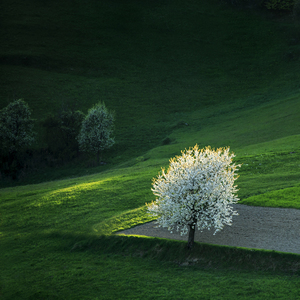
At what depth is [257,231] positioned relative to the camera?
2434cm

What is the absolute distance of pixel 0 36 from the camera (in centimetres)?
12119

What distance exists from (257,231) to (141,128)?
204 feet

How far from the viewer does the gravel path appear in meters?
22.2

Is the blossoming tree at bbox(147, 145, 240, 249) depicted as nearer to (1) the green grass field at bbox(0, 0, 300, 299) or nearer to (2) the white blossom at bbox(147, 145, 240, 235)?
(2) the white blossom at bbox(147, 145, 240, 235)

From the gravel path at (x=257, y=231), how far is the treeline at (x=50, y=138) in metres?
45.1

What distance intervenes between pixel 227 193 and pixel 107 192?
756 inches

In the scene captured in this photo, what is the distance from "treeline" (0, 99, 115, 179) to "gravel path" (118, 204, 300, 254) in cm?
4506

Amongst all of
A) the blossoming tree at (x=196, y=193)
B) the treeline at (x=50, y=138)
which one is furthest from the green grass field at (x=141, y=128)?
the treeline at (x=50, y=138)

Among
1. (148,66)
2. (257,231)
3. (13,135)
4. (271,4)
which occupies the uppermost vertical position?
(271,4)

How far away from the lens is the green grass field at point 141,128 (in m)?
21.6

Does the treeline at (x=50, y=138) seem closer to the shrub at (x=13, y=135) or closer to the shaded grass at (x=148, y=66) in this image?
the shrub at (x=13, y=135)

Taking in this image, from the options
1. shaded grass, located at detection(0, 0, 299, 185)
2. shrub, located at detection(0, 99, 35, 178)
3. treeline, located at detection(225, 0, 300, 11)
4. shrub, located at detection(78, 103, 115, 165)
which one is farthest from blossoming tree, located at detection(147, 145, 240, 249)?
treeline, located at detection(225, 0, 300, 11)

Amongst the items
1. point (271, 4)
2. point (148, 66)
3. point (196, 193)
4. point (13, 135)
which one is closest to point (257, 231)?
point (196, 193)

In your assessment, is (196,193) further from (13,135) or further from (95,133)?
(13,135)
